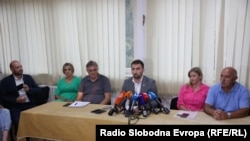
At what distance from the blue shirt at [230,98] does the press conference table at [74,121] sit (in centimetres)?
32

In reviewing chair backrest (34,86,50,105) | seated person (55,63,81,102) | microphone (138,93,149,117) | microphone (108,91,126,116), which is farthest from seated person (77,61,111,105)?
microphone (138,93,149,117)

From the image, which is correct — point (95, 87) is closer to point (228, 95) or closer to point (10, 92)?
point (10, 92)

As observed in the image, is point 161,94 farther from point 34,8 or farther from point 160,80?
point 34,8

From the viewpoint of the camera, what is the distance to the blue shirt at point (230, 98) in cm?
240

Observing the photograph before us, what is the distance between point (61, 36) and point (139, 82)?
5.03ft

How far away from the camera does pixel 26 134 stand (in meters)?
2.41

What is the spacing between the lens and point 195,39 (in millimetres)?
3098

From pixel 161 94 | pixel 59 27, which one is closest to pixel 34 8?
pixel 59 27

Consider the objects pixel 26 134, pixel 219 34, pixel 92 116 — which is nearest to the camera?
pixel 92 116

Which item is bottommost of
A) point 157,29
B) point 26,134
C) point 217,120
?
point 26,134

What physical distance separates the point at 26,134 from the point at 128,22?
2.04 m

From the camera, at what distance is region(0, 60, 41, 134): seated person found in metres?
3.31

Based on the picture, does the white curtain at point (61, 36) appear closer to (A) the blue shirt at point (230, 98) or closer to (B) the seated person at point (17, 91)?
(B) the seated person at point (17, 91)

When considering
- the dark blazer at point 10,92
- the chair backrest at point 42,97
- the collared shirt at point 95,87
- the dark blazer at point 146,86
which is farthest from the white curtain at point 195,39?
the dark blazer at point 10,92
